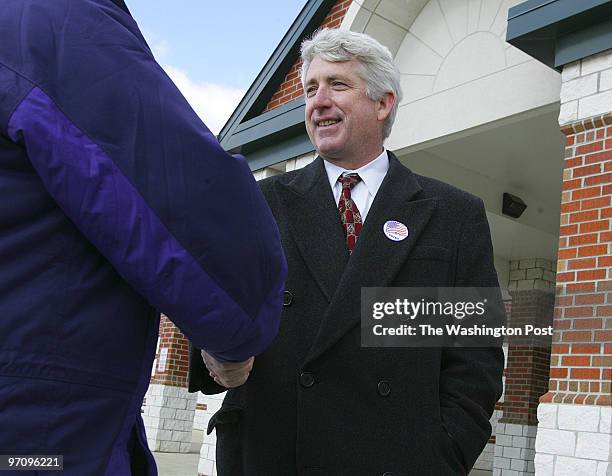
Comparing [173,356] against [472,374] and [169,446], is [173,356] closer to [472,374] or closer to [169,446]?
[169,446]

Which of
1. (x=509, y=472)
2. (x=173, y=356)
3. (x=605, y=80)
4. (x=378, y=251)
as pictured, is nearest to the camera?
(x=378, y=251)

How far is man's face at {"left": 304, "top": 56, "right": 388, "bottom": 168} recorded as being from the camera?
8.76 feet

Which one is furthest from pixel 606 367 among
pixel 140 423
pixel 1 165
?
pixel 1 165

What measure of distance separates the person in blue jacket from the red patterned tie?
1.33 metres

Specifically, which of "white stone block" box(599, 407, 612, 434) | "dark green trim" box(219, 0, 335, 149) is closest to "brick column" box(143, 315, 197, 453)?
"dark green trim" box(219, 0, 335, 149)

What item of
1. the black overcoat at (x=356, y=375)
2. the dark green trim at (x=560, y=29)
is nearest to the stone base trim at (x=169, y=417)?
the dark green trim at (x=560, y=29)

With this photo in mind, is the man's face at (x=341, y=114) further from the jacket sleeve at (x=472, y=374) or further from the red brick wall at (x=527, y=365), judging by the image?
the red brick wall at (x=527, y=365)

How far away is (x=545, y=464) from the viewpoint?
444cm

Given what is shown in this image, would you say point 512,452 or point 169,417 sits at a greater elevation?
point 169,417

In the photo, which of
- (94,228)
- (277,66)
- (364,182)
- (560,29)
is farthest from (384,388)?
(277,66)

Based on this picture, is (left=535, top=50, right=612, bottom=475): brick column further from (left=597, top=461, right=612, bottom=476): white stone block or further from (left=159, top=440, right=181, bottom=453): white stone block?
(left=159, top=440, right=181, bottom=453): white stone block

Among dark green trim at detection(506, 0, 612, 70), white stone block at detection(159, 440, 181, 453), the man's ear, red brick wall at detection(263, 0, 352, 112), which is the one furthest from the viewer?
white stone block at detection(159, 440, 181, 453)

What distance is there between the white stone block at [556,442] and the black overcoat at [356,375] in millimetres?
2159

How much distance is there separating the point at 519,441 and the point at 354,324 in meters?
10.3
